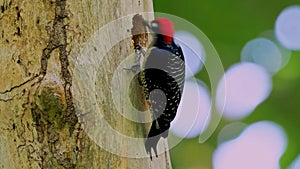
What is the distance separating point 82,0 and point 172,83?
455 mm

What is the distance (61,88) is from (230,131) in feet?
6.03

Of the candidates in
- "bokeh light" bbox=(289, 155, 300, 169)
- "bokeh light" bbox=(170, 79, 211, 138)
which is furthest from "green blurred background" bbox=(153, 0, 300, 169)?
"bokeh light" bbox=(170, 79, 211, 138)

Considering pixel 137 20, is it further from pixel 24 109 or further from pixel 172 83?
pixel 24 109

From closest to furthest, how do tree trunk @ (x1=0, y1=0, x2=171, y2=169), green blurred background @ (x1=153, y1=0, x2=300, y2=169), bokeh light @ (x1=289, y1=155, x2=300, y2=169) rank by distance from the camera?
tree trunk @ (x1=0, y1=0, x2=171, y2=169) → green blurred background @ (x1=153, y1=0, x2=300, y2=169) → bokeh light @ (x1=289, y1=155, x2=300, y2=169)

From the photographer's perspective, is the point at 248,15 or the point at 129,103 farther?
the point at 248,15

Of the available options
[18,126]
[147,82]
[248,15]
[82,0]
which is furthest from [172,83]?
[248,15]

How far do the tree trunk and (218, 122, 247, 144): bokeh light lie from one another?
61.5 inches

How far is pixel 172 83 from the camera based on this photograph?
1.62 metres

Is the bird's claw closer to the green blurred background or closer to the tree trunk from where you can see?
the tree trunk

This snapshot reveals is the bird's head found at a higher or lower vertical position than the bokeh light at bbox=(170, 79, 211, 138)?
higher

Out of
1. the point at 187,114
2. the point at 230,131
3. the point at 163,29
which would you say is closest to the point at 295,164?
the point at 230,131

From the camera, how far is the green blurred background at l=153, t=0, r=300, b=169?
8.33 feet

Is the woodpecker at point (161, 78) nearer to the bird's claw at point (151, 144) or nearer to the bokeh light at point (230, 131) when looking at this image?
the bird's claw at point (151, 144)

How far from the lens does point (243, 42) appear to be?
2.59 m
